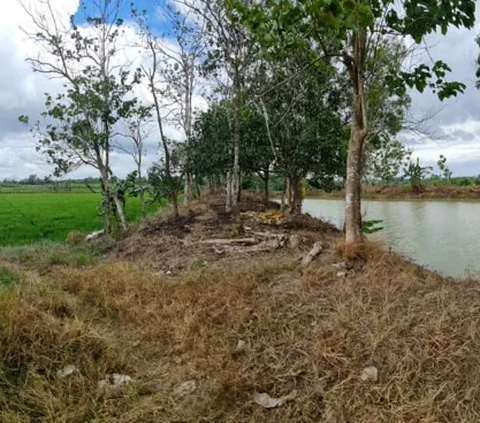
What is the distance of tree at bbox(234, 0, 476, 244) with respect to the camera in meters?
2.98

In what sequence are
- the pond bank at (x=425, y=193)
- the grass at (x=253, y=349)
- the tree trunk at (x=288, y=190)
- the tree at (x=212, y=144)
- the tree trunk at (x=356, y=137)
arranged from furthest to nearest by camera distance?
1. the pond bank at (x=425, y=193)
2. the tree at (x=212, y=144)
3. the tree trunk at (x=288, y=190)
4. the tree trunk at (x=356, y=137)
5. the grass at (x=253, y=349)

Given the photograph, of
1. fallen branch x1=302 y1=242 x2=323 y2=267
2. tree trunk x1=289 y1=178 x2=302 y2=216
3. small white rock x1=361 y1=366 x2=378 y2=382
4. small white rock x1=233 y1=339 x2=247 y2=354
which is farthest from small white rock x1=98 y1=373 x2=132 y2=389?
tree trunk x1=289 y1=178 x2=302 y2=216

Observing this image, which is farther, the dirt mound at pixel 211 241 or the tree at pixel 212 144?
the tree at pixel 212 144

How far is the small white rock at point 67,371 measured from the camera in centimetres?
327

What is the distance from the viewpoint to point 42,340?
3561 millimetres

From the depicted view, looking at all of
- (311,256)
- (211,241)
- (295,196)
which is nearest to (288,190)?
(295,196)

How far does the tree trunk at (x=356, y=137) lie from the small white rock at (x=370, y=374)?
2395 mm

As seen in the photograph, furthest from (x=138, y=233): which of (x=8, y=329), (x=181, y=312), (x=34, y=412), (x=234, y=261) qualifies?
(x=34, y=412)

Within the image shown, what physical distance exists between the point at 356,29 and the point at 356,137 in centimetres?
270

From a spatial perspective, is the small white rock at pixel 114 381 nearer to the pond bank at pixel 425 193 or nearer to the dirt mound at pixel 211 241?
the dirt mound at pixel 211 241

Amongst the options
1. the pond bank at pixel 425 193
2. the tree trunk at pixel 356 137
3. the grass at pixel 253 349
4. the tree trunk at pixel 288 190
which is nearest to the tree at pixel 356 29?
the tree trunk at pixel 356 137

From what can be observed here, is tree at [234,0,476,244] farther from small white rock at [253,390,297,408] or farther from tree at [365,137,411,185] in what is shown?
tree at [365,137,411,185]

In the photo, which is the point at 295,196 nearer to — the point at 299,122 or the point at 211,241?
the point at 299,122

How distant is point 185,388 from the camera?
3.26 metres
